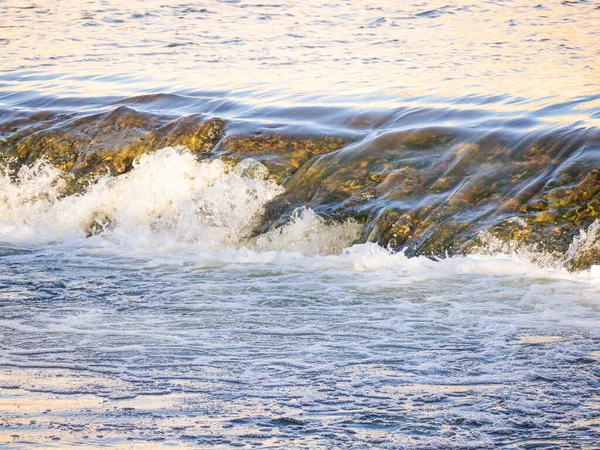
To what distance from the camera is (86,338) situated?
501cm

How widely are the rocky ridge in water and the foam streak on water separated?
0.22 metres

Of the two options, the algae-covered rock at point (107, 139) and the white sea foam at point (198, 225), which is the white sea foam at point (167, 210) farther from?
the algae-covered rock at point (107, 139)

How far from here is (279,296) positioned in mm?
6062

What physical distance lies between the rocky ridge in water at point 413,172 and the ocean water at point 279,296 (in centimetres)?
15

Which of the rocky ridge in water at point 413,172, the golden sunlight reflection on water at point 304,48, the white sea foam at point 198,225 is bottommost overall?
the white sea foam at point 198,225

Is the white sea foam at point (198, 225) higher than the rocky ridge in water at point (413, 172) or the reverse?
the reverse

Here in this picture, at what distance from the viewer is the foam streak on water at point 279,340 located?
12.1 feet

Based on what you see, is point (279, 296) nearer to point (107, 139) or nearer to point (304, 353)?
point (304, 353)

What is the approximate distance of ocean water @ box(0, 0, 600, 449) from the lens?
12.3 feet

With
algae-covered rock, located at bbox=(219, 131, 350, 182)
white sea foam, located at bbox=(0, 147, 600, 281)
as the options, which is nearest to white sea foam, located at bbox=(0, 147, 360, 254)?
white sea foam, located at bbox=(0, 147, 600, 281)

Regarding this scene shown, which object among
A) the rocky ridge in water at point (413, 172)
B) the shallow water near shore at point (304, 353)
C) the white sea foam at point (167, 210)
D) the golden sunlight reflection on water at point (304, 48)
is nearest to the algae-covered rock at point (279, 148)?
the rocky ridge in water at point (413, 172)

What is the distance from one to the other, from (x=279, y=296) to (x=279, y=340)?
1.08 metres

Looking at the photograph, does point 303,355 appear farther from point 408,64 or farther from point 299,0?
point 299,0

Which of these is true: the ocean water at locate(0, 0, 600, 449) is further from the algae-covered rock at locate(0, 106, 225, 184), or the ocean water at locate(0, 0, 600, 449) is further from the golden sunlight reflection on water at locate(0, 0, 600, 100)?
the algae-covered rock at locate(0, 106, 225, 184)
